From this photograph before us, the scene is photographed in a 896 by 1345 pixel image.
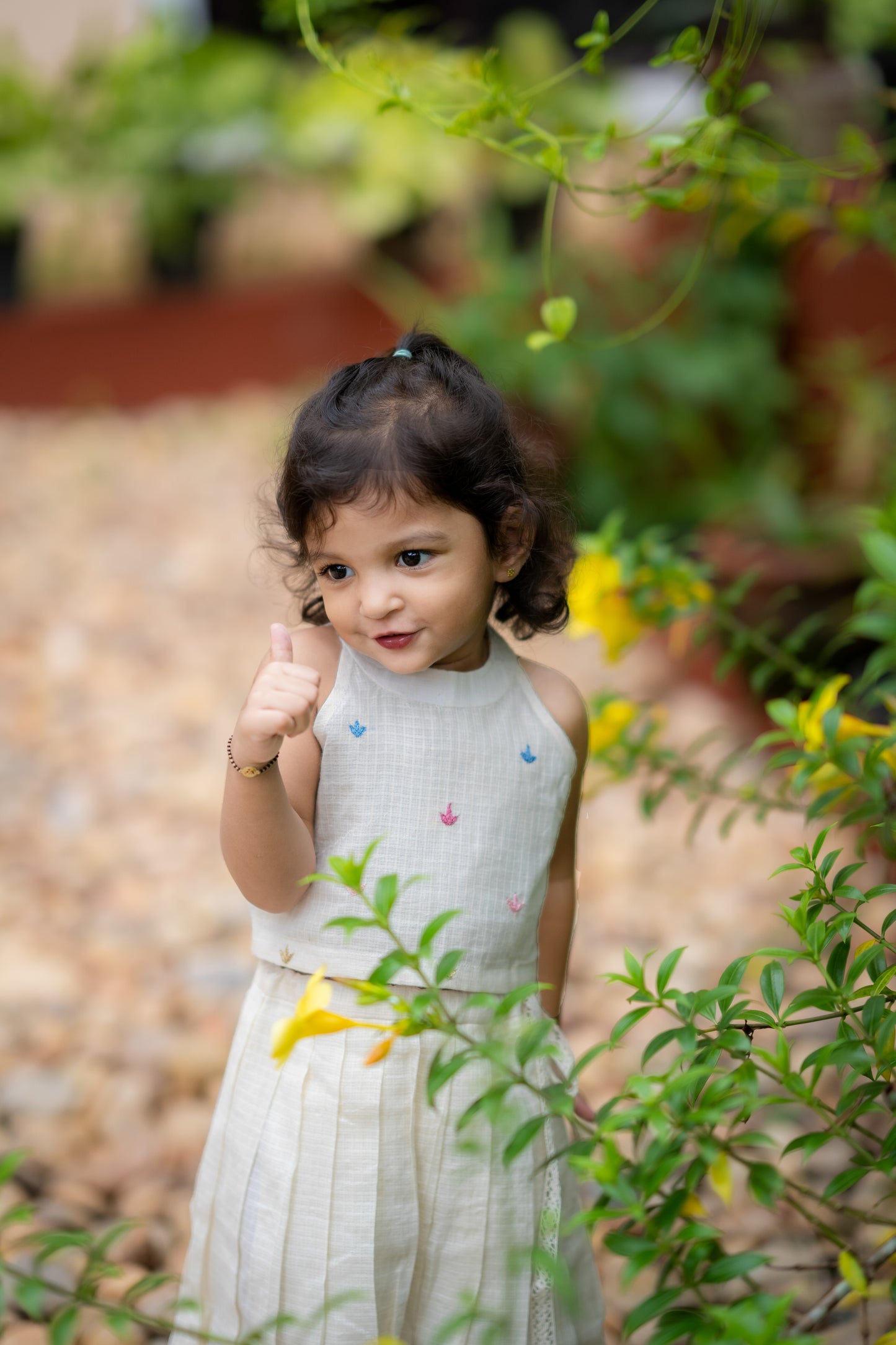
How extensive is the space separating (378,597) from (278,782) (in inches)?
6.8

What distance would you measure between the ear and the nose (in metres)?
0.14

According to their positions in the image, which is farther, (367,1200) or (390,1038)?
(367,1200)

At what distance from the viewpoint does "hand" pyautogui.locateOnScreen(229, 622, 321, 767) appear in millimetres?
969

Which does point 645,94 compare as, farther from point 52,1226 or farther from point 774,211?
point 52,1226

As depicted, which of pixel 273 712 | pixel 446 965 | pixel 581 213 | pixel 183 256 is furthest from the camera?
pixel 183 256

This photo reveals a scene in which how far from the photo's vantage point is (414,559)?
41.7 inches

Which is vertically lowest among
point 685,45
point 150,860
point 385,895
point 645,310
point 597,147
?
point 150,860

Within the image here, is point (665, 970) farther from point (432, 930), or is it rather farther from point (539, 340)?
point (539, 340)

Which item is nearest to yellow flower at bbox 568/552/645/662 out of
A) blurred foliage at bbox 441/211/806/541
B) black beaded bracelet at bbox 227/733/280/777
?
black beaded bracelet at bbox 227/733/280/777

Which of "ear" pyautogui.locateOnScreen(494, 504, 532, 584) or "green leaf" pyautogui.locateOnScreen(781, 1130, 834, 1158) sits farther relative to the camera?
"ear" pyautogui.locateOnScreen(494, 504, 532, 584)

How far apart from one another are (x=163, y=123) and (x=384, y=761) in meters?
4.03

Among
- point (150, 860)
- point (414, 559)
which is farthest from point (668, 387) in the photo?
point (414, 559)

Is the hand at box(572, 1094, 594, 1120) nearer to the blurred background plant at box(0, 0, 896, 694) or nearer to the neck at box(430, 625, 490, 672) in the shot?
the neck at box(430, 625, 490, 672)

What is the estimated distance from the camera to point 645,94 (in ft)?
15.3
